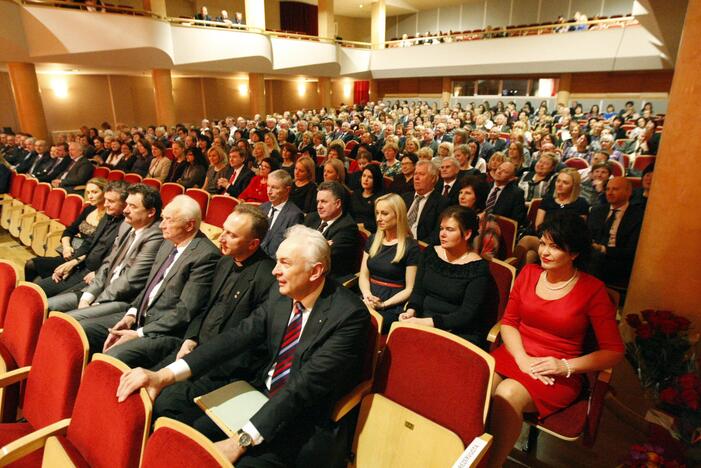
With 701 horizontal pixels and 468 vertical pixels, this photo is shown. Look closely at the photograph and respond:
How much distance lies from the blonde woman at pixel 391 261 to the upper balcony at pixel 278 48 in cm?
966

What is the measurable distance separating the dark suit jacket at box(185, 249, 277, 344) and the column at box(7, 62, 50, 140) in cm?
1107

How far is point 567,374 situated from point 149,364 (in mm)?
2026

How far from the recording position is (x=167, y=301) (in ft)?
7.77

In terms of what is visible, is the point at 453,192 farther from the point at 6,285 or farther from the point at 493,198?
the point at 6,285

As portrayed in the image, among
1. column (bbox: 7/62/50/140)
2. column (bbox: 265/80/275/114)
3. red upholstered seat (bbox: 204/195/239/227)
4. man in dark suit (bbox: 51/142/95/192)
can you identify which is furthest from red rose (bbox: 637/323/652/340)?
column (bbox: 265/80/275/114)

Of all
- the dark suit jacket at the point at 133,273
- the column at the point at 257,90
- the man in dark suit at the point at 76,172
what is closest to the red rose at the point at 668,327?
the dark suit jacket at the point at 133,273

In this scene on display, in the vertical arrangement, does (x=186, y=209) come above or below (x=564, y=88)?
below

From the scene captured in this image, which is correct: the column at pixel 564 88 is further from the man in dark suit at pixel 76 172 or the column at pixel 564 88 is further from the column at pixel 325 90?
the man in dark suit at pixel 76 172

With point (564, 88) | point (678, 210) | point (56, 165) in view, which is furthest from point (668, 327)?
→ point (564, 88)

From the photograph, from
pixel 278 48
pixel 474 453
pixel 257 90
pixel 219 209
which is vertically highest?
pixel 278 48

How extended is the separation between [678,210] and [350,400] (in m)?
2.06

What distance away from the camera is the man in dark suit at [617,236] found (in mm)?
3053

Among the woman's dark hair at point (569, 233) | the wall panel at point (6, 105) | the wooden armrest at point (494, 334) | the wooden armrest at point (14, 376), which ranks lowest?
the wooden armrest at point (14, 376)

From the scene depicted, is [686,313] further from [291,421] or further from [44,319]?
[44,319]
